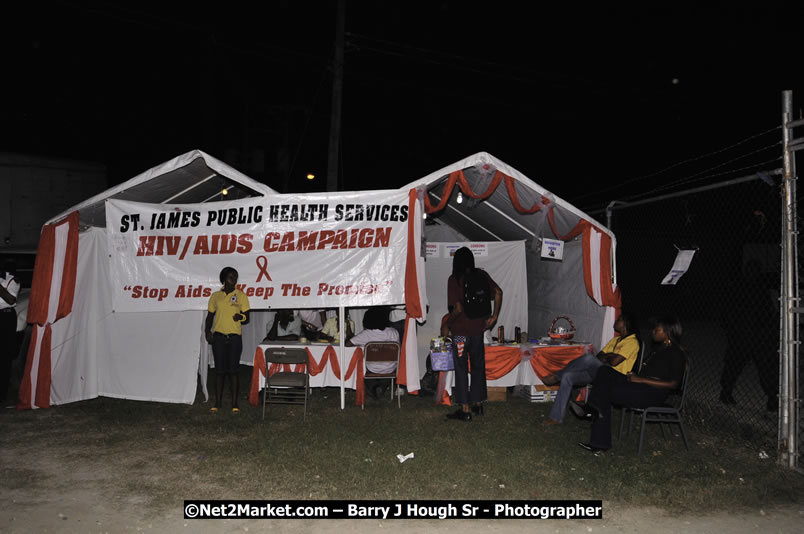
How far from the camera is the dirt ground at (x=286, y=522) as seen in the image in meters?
3.76

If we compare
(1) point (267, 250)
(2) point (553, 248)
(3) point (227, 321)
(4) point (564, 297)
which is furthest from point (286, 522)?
(4) point (564, 297)

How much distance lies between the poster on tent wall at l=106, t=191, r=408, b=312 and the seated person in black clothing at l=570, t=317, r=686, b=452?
266 centimetres

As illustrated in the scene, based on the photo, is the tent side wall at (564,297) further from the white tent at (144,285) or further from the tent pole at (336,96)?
the tent pole at (336,96)

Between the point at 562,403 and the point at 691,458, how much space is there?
4.68 feet

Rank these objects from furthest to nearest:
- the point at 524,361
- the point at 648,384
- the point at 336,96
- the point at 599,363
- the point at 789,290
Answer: the point at 336,96, the point at 524,361, the point at 599,363, the point at 648,384, the point at 789,290

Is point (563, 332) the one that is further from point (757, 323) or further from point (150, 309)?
point (150, 309)

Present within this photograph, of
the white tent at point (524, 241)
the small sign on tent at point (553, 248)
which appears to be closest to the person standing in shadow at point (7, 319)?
the white tent at point (524, 241)

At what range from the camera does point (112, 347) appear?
7.38 m

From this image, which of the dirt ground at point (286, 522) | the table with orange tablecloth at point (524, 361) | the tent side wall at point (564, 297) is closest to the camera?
the dirt ground at point (286, 522)

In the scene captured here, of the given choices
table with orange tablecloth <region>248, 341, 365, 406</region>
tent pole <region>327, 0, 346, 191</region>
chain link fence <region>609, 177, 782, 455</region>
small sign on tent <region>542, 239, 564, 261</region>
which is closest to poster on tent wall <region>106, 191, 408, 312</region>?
table with orange tablecloth <region>248, 341, 365, 406</region>

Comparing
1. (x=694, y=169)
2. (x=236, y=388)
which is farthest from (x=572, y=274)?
(x=694, y=169)

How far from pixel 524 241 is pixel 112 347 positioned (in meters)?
6.50

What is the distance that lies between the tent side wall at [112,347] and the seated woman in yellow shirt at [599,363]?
14.9 feet

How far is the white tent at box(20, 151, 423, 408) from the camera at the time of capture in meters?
6.87
